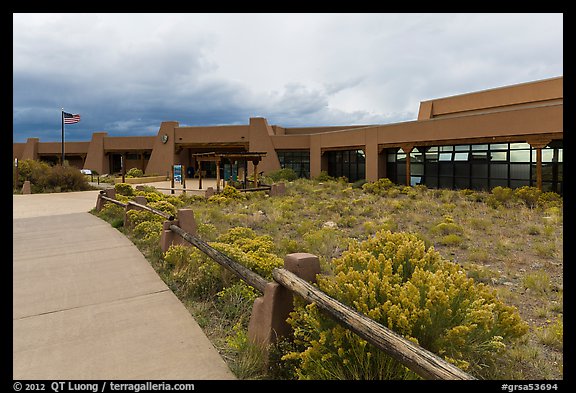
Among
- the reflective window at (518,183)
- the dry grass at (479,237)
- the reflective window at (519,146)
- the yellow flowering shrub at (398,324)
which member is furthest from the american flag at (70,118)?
the yellow flowering shrub at (398,324)

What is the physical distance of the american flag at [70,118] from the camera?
118ft

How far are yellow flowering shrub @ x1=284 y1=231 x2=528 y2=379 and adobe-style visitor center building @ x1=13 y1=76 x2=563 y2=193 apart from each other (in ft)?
59.1

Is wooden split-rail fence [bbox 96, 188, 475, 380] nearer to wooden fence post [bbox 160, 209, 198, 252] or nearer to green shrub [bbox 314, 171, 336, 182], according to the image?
wooden fence post [bbox 160, 209, 198, 252]

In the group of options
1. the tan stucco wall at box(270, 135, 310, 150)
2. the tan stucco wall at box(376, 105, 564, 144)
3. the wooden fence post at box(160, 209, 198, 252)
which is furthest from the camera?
the tan stucco wall at box(270, 135, 310, 150)

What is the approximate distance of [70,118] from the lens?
36.3 meters

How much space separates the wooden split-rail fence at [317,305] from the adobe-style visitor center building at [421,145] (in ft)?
62.4

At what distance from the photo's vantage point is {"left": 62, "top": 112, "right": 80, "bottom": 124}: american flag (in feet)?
118

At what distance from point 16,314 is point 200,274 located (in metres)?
2.47

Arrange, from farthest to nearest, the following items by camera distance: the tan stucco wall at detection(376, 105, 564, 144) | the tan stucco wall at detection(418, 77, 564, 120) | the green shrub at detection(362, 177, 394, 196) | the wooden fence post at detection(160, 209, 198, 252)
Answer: the tan stucco wall at detection(418, 77, 564, 120) < the green shrub at detection(362, 177, 394, 196) < the tan stucco wall at detection(376, 105, 564, 144) < the wooden fence post at detection(160, 209, 198, 252)

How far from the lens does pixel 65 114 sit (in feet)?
120

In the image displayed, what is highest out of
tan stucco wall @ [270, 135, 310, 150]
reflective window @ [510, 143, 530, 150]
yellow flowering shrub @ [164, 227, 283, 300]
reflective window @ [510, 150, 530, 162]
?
tan stucco wall @ [270, 135, 310, 150]

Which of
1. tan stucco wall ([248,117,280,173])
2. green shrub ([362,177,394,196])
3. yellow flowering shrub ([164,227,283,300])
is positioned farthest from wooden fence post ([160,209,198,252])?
tan stucco wall ([248,117,280,173])

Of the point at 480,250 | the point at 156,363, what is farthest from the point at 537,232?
the point at 156,363

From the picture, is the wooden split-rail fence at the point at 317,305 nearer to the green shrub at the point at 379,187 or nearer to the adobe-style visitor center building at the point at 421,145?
the green shrub at the point at 379,187
